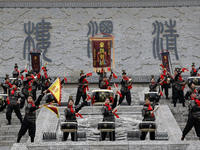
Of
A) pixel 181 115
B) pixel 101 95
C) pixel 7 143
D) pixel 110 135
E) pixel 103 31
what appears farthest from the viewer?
pixel 103 31

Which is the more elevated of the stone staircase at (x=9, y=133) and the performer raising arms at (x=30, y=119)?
the performer raising arms at (x=30, y=119)

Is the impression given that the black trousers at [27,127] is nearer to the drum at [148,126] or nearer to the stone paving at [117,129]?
the stone paving at [117,129]

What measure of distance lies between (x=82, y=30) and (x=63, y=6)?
57.5 inches

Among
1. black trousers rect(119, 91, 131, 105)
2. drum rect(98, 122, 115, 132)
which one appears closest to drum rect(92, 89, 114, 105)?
black trousers rect(119, 91, 131, 105)

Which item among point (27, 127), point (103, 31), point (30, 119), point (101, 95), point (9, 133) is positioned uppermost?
point (103, 31)

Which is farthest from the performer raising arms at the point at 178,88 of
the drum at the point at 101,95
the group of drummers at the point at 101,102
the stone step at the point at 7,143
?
the stone step at the point at 7,143

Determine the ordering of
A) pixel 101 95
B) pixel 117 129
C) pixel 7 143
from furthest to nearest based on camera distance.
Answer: pixel 101 95 < pixel 117 129 < pixel 7 143

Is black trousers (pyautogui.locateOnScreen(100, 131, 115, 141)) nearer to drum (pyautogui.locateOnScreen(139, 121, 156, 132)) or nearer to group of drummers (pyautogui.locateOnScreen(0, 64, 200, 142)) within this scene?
group of drummers (pyautogui.locateOnScreen(0, 64, 200, 142))

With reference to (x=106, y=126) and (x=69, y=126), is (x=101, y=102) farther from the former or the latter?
(x=69, y=126)

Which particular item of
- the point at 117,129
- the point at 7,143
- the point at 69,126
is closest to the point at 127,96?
the point at 117,129

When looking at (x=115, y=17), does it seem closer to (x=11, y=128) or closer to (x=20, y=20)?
(x=20, y=20)

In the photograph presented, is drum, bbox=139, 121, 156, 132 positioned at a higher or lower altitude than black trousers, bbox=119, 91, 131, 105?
lower

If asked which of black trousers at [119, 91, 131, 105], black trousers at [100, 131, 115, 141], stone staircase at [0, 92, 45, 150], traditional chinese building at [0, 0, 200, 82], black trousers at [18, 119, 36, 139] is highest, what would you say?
traditional chinese building at [0, 0, 200, 82]

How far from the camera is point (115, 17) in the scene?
20.3 metres
